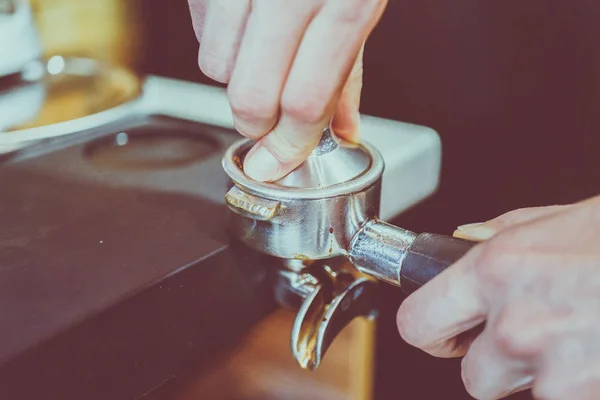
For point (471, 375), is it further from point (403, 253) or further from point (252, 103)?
point (252, 103)

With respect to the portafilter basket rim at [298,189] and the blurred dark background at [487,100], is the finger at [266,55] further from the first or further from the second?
the blurred dark background at [487,100]

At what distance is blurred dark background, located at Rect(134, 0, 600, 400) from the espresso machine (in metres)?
0.17

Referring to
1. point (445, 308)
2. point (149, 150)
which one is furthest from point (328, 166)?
point (149, 150)

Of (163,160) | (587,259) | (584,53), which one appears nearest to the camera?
(587,259)

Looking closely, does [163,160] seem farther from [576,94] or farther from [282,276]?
[576,94]

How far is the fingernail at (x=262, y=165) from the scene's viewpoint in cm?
39

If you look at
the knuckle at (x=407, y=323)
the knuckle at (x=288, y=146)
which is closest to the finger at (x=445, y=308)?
the knuckle at (x=407, y=323)

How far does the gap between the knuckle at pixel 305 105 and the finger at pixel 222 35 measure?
0.15ft

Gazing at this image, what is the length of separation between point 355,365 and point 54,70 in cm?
50

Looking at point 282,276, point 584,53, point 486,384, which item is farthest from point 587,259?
point 584,53

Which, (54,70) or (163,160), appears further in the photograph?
(54,70)

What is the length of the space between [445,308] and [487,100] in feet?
1.44

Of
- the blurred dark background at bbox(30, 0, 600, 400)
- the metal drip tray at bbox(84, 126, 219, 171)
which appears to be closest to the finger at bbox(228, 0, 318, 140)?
the metal drip tray at bbox(84, 126, 219, 171)

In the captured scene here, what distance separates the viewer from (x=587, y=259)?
30 centimetres
